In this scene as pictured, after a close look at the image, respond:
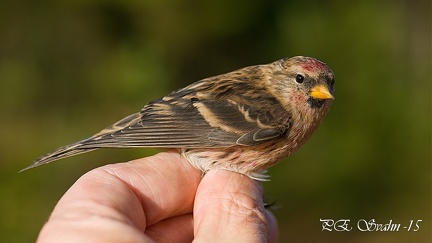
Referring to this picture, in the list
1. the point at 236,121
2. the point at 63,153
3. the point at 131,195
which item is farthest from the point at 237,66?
the point at 131,195

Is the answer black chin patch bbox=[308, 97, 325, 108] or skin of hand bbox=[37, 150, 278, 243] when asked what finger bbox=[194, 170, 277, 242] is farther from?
black chin patch bbox=[308, 97, 325, 108]

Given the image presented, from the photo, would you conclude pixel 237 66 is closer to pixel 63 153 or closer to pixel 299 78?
pixel 299 78

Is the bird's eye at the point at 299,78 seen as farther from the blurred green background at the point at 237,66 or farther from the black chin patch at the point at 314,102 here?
the blurred green background at the point at 237,66

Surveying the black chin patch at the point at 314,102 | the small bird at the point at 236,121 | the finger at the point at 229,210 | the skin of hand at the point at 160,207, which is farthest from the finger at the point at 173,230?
the black chin patch at the point at 314,102

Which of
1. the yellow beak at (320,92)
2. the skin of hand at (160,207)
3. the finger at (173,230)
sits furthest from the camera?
the yellow beak at (320,92)

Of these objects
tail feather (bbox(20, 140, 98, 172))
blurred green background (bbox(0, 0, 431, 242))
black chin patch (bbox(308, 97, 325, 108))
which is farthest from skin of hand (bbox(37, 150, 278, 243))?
blurred green background (bbox(0, 0, 431, 242))
